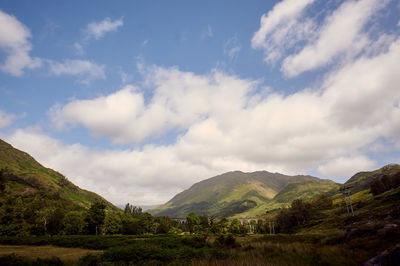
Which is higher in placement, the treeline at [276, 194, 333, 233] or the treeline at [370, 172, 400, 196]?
the treeline at [370, 172, 400, 196]

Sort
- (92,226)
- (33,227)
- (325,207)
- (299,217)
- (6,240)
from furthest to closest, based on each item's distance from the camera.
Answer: (325,207)
(299,217)
(92,226)
(33,227)
(6,240)

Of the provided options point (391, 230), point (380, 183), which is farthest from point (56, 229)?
point (380, 183)

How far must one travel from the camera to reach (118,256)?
23.0m

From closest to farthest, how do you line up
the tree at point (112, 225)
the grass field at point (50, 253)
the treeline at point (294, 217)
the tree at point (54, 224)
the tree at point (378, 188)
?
the grass field at point (50, 253), the tree at point (54, 224), the tree at point (112, 225), the tree at point (378, 188), the treeline at point (294, 217)

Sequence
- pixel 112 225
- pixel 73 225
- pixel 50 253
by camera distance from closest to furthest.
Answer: pixel 50 253
pixel 73 225
pixel 112 225

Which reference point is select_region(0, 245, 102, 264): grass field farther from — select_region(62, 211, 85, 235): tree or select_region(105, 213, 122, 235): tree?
select_region(105, 213, 122, 235): tree

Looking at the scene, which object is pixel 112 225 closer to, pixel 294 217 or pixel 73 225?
pixel 73 225

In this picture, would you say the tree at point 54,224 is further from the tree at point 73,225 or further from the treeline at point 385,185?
the treeline at point 385,185

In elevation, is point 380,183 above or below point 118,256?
above

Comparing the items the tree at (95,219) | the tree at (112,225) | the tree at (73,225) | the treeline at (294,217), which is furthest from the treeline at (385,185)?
the tree at (73,225)

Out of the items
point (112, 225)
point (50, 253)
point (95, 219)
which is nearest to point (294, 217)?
point (112, 225)

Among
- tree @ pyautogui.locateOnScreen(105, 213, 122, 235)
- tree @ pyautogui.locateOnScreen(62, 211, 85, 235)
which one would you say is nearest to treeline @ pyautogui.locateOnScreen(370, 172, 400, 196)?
tree @ pyautogui.locateOnScreen(105, 213, 122, 235)

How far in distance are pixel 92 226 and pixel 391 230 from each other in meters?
106

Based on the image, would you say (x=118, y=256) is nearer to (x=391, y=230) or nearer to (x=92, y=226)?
(x=391, y=230)
